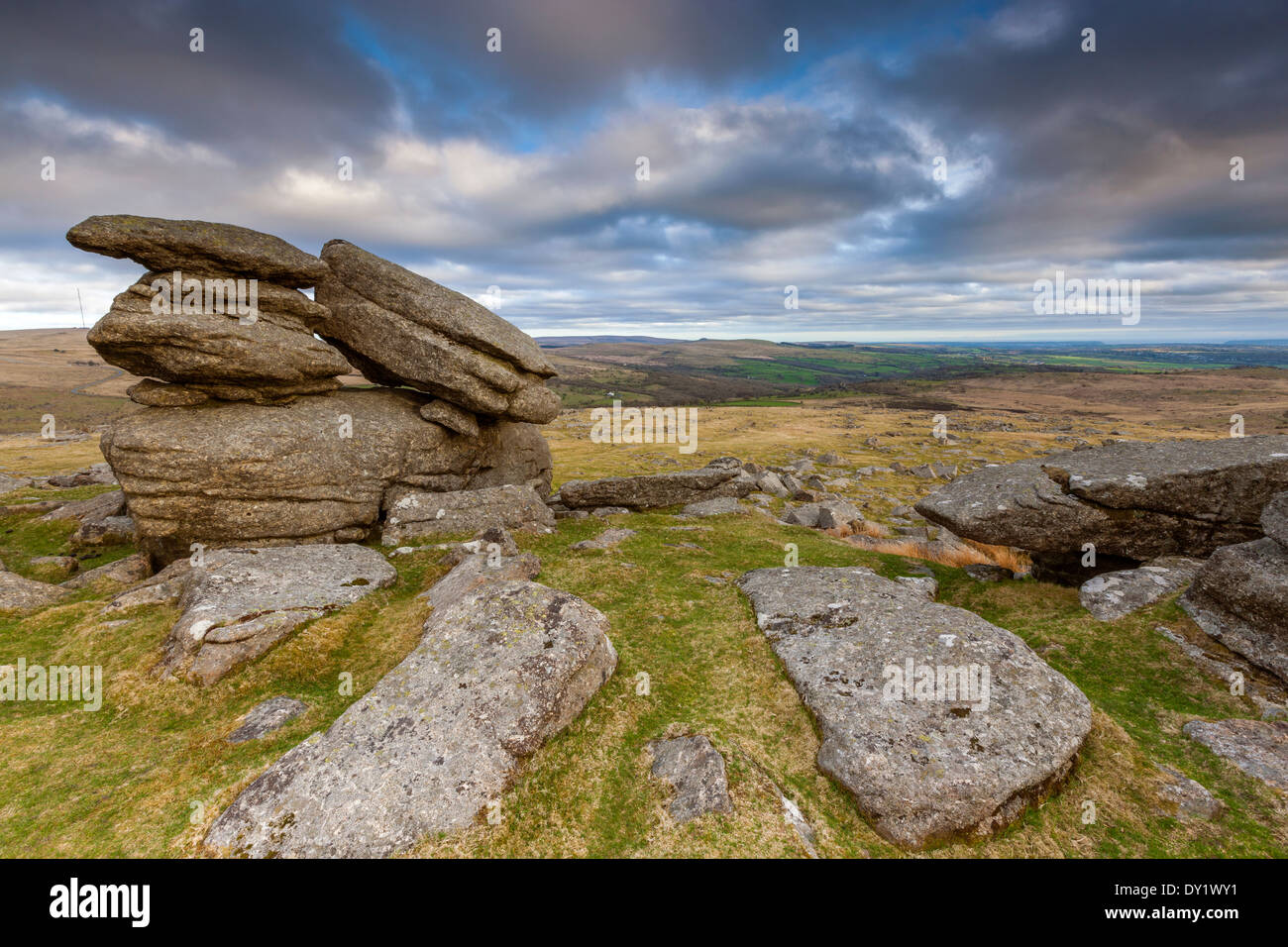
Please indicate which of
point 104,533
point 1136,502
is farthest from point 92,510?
point 1136,502

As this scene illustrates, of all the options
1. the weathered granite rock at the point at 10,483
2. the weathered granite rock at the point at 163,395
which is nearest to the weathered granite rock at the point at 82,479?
the weathered granite rock at the point at 10,483

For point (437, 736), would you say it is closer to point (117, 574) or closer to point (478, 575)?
point (478, 575)

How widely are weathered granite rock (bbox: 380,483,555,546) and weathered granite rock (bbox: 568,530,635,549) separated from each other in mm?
2772

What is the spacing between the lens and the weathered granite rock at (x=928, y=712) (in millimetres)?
8570

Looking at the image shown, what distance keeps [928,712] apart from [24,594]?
23.6 meters

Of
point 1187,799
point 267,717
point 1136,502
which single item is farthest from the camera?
point 1136,502

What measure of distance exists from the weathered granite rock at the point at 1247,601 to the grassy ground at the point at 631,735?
717 millimetres

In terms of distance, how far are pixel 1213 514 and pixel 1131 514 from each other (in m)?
1.92

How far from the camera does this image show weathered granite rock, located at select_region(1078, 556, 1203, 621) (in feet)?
47.7

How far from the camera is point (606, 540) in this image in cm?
2161

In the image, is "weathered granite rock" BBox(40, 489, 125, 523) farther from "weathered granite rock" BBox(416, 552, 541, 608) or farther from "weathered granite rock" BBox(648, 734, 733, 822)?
"weathered granite rock" BBox(648, 734, 733, 822)

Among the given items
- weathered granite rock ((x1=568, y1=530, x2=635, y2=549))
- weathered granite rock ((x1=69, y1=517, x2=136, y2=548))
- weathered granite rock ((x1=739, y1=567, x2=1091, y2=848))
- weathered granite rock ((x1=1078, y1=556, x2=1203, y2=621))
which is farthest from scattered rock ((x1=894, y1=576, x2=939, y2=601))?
weathered granite rock ((x1=69, y1=517, x2=136, y2=548))

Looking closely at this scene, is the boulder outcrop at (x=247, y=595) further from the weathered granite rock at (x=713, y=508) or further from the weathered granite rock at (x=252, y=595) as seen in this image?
the weathered granite rock at (x=713, y=508)

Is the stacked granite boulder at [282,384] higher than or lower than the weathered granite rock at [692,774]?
higher
